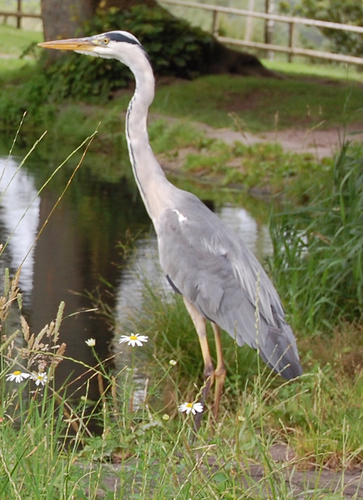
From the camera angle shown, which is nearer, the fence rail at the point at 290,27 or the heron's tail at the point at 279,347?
the heron's tail at the point at 279,347

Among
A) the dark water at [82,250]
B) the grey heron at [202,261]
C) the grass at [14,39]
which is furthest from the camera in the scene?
the grass at [14,39]

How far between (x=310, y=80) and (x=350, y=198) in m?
16.1

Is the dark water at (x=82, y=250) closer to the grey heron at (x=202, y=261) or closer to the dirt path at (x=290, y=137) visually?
the grey heron at (x=202, y=261)

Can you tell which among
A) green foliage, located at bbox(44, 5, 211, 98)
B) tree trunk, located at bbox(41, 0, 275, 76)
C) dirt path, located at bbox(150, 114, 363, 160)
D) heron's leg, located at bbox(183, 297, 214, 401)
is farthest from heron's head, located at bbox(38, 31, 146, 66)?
tree trunk, located at bbox(41, 0, 275, 76)

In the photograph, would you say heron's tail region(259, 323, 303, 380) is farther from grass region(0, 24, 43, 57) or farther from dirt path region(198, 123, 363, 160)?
grass region(0, 24, 43, 57)

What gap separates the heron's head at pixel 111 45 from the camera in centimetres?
509

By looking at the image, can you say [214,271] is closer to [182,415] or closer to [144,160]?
[144,160]

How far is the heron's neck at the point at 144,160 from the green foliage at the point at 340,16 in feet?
82.2

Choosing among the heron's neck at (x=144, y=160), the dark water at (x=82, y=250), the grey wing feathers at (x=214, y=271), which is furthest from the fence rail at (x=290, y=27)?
the grey wing feathers at (x=214, y=271)

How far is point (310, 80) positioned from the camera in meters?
21.7

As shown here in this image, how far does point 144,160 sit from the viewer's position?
4.99 m

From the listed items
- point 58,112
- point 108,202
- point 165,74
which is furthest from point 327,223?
point 165,74

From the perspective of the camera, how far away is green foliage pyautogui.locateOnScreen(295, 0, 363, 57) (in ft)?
97.0

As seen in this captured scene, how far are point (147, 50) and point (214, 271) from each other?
572 inches
